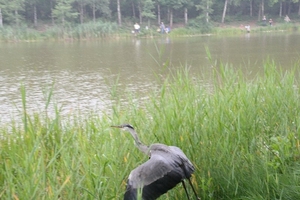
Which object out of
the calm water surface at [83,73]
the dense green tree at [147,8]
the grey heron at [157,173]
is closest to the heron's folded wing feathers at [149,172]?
the grey heron at [157,173]

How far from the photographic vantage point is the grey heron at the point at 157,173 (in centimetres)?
202

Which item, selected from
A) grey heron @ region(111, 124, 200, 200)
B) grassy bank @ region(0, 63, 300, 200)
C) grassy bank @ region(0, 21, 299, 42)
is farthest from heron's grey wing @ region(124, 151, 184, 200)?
grassy bank @ region(0, 21, 299, 42)

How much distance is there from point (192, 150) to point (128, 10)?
3394 centimetres

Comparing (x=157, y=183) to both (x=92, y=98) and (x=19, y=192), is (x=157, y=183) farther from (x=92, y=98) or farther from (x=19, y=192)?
(x=92, y=98)

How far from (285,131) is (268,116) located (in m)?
0.25

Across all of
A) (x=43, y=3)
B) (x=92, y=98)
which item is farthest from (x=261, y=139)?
(x=43, y=3)

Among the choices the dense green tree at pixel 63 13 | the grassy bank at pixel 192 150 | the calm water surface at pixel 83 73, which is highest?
the dense green tree at pixel 63 13

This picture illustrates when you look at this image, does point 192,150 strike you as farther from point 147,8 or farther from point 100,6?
point 100,6

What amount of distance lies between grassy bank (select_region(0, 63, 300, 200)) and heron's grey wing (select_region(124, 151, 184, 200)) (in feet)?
0.90

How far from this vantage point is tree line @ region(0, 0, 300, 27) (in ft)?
93.3

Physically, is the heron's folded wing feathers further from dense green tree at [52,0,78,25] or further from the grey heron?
dense green tree at [52,0,78,25]

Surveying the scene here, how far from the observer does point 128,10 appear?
35625mm

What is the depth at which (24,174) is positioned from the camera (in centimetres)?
213

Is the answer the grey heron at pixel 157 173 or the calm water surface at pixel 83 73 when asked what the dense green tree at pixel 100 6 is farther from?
the grey heron at pixel 157 173
